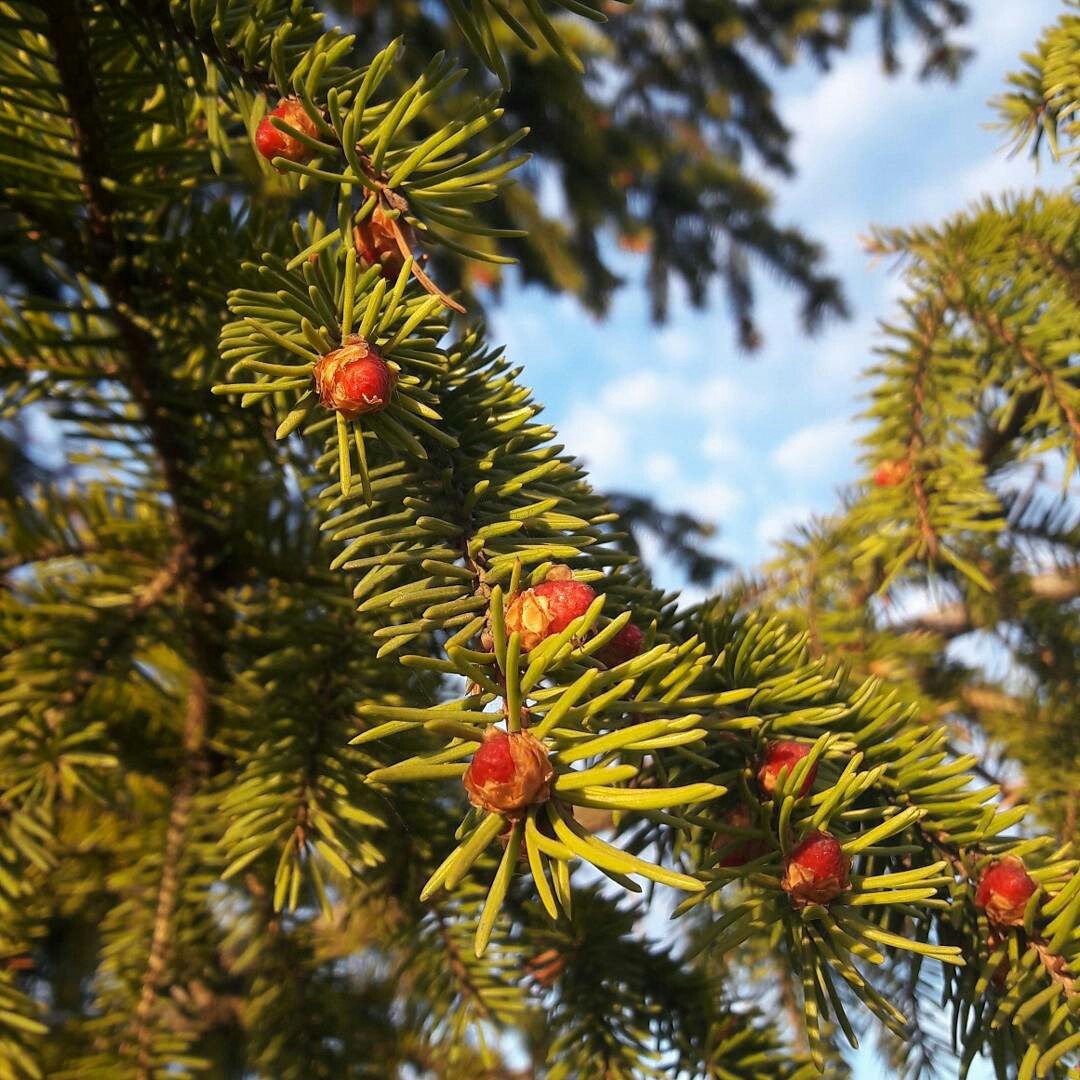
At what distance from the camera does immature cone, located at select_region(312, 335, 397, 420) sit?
11.1 inches

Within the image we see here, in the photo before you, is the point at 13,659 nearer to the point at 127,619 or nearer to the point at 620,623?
the point at 127,619

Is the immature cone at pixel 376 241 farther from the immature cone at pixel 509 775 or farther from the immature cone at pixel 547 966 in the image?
the immature cone at pixel 547 966

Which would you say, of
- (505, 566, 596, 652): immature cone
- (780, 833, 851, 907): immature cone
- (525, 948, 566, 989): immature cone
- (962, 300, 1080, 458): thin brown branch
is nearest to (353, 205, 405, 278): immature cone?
(505, 566, 596, 652): immature cone

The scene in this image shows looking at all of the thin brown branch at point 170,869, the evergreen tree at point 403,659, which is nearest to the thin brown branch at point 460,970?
the evergreen tree at point 403,659

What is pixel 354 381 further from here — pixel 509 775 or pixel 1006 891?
pixel 1006 891

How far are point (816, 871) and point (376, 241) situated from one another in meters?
0.28

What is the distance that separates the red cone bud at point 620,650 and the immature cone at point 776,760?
0.07 m

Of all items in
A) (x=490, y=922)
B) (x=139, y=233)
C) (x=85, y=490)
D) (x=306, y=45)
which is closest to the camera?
(x=490, y=922)

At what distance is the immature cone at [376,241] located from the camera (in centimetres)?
35

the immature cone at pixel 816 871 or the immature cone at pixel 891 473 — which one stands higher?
the immature cone at pixel 891 473

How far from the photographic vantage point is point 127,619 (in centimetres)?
59

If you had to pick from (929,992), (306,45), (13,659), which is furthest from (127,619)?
(929,992)

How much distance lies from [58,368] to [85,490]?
203mm

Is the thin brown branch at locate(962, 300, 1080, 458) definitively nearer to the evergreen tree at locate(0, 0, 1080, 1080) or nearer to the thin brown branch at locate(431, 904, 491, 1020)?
Result: the evergreen tree at locate(0, 0, 1080, 1080)
